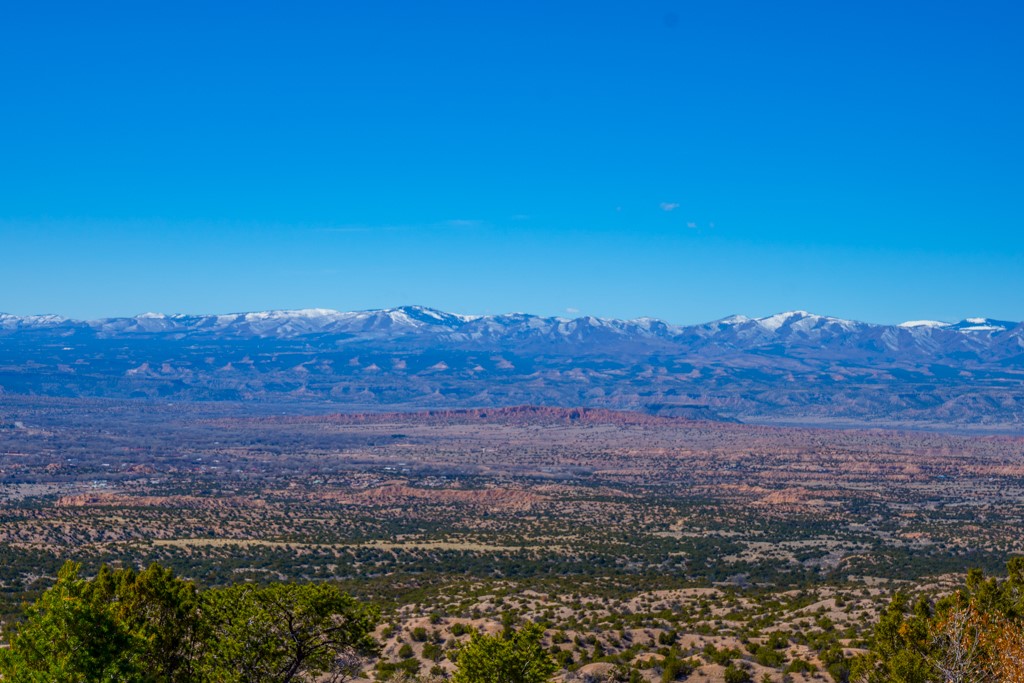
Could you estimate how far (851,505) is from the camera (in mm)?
98750

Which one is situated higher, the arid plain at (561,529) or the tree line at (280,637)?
the tree line at (280,637)

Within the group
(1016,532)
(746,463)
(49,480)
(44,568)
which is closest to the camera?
(44,568)

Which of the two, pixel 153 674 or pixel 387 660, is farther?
pixel 387 660

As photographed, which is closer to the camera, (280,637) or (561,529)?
(280,637)

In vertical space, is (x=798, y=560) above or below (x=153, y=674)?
below

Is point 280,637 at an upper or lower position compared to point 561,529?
upper

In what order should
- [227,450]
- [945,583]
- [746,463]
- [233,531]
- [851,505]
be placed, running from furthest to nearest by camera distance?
[227,450]
[746,463]
[851,505]
[233,531]
[945,583]

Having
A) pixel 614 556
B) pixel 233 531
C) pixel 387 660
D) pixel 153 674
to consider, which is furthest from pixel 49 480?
pixel 153 674

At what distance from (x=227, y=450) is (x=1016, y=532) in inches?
4387

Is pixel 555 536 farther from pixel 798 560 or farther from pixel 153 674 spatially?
pixel 153 674

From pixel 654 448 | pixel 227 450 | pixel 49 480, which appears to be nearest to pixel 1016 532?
pixel 654 448

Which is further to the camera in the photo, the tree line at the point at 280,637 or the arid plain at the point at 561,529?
the arid plain at the point at 561,529

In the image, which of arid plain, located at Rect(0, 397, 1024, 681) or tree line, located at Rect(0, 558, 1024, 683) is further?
arid plain, located at Rect(0, 397, 1024, 681)

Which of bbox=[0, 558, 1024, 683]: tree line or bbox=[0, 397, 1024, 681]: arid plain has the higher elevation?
bbox=[0, 558, 1024, 683]: tree line
